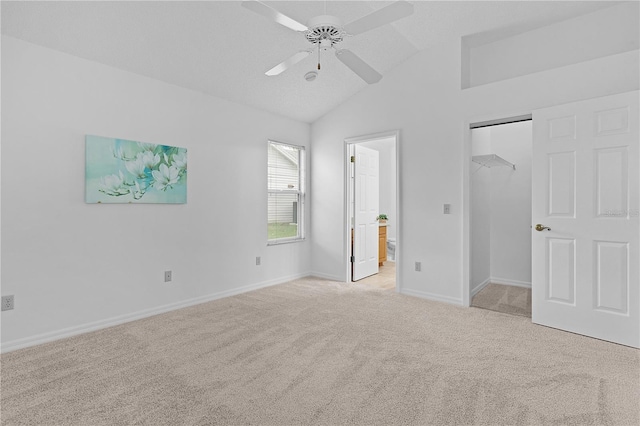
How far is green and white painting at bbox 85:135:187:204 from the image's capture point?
314cm

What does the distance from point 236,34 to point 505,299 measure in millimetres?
4167

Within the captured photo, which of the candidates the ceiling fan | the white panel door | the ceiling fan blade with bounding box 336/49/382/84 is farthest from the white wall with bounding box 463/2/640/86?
the ceiling fan

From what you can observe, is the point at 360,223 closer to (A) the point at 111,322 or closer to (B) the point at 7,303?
(A) the point at 111,322

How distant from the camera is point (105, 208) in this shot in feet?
10.6

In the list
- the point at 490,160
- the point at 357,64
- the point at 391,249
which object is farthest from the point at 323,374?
the point at 391,249

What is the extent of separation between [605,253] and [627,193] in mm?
518

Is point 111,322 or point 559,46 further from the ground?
point 559,46

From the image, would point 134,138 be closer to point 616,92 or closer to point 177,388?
point 177,388

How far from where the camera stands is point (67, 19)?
267 centimetres

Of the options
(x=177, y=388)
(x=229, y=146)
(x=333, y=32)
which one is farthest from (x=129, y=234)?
(x=333, y=32)

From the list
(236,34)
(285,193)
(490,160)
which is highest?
(236,34)

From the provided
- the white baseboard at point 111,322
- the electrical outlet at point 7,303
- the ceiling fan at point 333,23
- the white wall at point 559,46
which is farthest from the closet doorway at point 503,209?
the electrical outlet at point 7,303

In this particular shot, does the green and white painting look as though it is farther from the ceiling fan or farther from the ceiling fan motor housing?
the ceiling fan motor housing

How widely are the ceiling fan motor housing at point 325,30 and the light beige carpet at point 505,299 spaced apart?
3.23 metres
